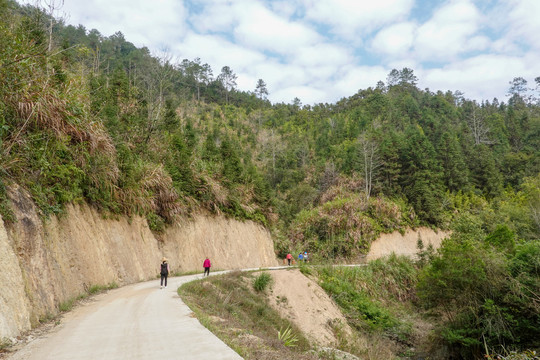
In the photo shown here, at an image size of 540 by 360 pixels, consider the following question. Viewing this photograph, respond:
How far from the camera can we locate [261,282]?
64.4 feet

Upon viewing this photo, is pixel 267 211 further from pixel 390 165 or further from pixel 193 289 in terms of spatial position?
pixel 390 165

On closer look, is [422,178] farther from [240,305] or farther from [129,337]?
[129,337]

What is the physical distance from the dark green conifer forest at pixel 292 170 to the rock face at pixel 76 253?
2.55 ft

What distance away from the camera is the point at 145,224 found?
19859 millimetres

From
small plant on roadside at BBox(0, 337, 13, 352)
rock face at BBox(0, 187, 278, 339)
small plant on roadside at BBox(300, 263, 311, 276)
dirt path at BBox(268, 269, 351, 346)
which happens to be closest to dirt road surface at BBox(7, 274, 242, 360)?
small plant on roadside at BBox(0, 337, 13, 352)

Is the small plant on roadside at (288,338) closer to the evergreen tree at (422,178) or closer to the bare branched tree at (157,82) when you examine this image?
the bare branched tree at (157,82)

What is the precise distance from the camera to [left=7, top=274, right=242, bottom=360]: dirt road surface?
549 centimetres

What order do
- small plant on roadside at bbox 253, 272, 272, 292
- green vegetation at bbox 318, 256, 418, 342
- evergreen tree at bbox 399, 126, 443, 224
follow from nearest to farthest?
1. small plant on roadside at bbox 253, 272, 272, 292
2. green vegetation at bbox 318, 256, 418, 342
3. evergreen tree at bbox 399, 126, 443, 224

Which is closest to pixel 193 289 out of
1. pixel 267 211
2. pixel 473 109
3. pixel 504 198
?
pixel 267 211

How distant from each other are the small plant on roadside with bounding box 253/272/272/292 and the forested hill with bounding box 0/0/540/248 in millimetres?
7298

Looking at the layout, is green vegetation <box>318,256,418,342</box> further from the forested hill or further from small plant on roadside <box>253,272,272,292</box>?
the forested hill

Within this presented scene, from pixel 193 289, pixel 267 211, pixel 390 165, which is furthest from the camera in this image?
pixel 390 165

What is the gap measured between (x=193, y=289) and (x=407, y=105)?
82.8 m

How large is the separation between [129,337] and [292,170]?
58306 mm
